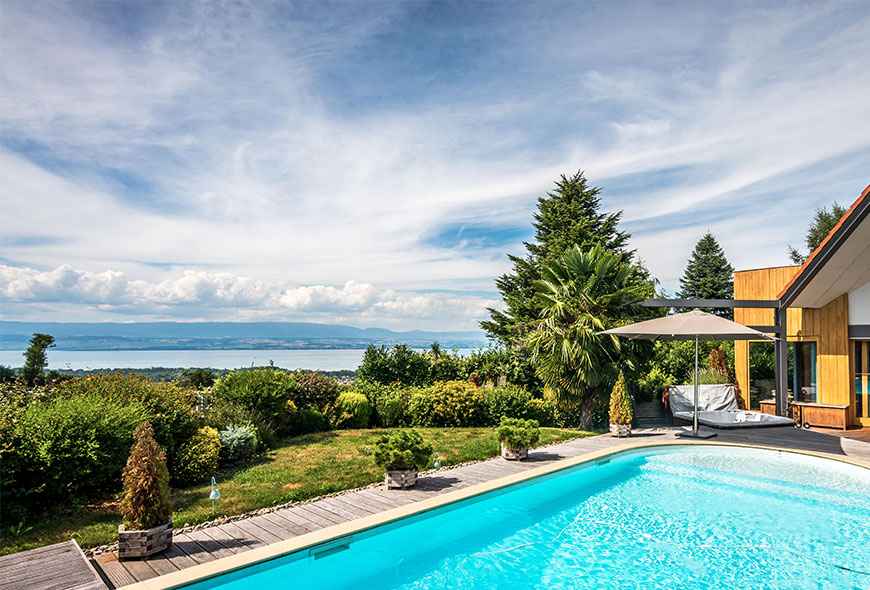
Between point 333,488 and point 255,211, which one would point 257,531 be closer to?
point 333,488

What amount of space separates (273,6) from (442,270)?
13170mm

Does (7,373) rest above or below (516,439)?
above

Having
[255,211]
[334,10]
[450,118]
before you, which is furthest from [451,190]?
[334,10]

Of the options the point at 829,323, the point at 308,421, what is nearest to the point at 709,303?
the point at 829,323

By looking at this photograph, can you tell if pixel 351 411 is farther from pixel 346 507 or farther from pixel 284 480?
pixel 346 507

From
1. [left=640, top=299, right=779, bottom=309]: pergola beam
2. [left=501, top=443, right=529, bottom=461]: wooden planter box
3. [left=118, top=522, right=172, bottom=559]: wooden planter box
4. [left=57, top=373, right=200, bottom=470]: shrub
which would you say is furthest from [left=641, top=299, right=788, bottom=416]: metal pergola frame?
[left=118, top=522, right=172, bottom=559]: wooden planter box

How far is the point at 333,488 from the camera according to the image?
8148 mm

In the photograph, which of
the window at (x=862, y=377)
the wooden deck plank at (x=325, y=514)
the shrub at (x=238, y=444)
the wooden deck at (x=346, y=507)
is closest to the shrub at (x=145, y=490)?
the wooden deck at (x=346, y=507)

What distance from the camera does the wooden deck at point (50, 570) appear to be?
14.5ft

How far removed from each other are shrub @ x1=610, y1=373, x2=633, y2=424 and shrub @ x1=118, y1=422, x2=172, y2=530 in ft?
31.6

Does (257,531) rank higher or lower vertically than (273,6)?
lower

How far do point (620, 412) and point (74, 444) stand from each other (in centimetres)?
1031

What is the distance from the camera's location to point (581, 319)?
43.9ft

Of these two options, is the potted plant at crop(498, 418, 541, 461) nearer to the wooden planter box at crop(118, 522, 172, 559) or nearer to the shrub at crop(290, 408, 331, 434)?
the shrub at crop(290, 408, 331, 434)
